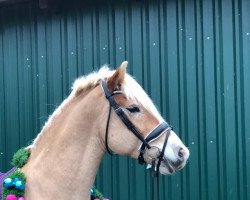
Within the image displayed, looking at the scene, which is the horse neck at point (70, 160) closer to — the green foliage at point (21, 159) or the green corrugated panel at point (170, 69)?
the green foliage at point (21, 159)

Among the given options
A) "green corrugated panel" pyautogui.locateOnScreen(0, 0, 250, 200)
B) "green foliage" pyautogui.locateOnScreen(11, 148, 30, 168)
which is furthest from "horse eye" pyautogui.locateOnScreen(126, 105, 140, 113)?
"green corrugated panel" pyautogui.locateOnScreen(0, 0, 250, 200)

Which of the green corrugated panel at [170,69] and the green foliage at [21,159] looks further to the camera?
the green corrugated panel at [170,69]

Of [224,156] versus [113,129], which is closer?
[113,129]

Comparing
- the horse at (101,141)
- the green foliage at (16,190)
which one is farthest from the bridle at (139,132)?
the green foliage at (16,190)

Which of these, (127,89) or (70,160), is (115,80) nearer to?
(127,89)

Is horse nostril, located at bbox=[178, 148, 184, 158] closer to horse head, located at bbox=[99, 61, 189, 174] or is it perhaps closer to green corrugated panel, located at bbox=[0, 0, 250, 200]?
horse head, located at bbox=[99, 61, 189, 174]

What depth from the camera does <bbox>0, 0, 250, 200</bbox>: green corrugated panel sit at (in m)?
4.76

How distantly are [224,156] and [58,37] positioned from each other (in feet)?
8.19

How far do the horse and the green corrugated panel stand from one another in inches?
78.9

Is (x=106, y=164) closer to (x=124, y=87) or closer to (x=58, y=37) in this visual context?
(x=58, y=37)

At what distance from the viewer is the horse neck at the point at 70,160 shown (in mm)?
2922

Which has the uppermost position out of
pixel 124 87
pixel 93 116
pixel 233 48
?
pixel 233 48

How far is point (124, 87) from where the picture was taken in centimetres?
297

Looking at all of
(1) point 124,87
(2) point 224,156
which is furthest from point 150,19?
(1) point 124,87
